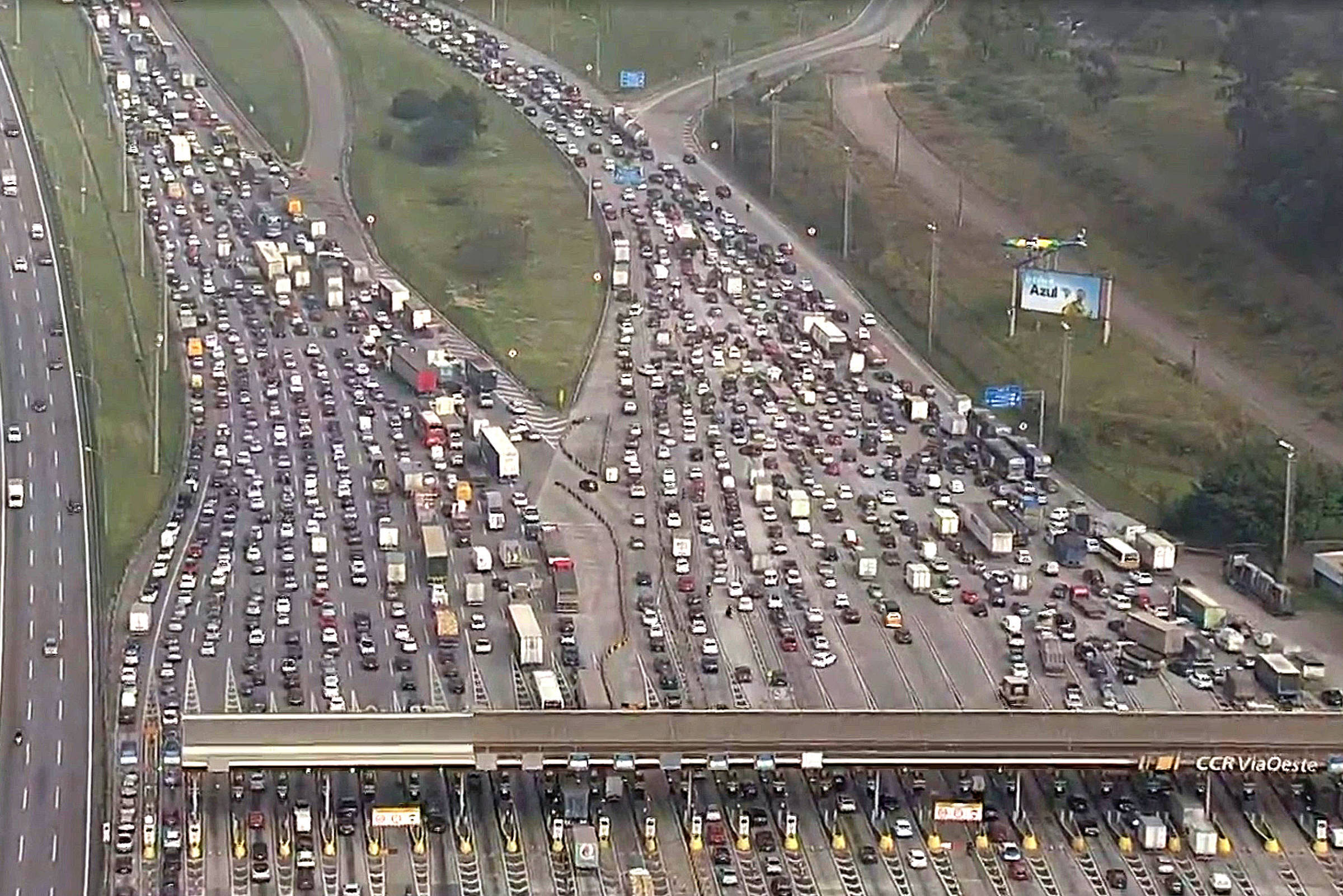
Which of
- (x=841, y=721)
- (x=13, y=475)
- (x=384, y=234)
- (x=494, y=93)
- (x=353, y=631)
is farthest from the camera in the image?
(x=494, y=93)

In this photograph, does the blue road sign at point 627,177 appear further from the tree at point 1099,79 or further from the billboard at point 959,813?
the billboard at point 959,813

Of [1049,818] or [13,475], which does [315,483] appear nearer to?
[13,475]

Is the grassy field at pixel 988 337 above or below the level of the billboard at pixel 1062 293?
below

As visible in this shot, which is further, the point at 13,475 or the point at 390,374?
the point at 390,374

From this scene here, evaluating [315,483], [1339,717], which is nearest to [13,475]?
[315,483]

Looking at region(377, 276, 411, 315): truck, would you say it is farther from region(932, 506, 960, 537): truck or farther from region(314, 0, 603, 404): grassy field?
region(932, 506, 960, 537): truck

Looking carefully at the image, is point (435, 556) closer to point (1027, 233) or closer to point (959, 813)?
point (959, 813)

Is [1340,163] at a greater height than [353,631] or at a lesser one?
greater

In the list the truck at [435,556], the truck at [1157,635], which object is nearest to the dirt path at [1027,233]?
the truck at [1157,635]
